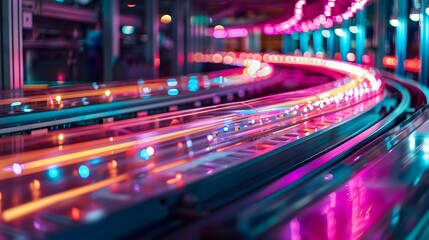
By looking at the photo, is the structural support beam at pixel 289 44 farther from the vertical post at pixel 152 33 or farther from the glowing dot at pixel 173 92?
the glowing dot at pixel 173 92

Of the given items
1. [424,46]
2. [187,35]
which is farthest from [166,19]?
[424,46]

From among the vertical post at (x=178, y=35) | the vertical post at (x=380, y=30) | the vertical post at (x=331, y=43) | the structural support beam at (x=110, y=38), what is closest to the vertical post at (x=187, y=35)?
the vertical post at (x=178, y=35)

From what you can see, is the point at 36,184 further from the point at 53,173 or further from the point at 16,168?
the point at 16,168

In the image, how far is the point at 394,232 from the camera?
2996 millimetres

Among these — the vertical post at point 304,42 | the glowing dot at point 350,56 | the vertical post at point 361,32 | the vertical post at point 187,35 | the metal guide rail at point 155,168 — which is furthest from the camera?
the vertical post at point 304,42

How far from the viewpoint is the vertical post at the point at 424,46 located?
17.9 m

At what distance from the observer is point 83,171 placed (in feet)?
14.5

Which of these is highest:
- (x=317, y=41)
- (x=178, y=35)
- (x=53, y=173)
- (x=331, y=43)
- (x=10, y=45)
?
(x=317, y=41)

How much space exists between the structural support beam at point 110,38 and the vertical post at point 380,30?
11599mm

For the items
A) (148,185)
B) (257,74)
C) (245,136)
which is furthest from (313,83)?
(148,185)

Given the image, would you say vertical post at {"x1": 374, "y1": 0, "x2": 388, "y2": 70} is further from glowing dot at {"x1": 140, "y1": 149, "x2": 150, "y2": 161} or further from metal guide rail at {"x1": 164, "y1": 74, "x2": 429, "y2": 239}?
glowing dot at {"x1": 140, "y1": 149, "x2": 150, "y2": 161}

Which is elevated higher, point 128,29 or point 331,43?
point 331,43

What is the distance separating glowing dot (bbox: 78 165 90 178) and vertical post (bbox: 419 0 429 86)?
15.5 m

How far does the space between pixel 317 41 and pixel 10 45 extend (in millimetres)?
32129
